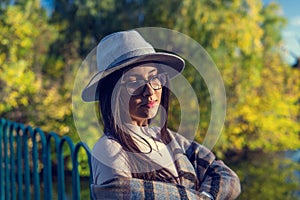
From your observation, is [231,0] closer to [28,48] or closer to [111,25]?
[111,25]

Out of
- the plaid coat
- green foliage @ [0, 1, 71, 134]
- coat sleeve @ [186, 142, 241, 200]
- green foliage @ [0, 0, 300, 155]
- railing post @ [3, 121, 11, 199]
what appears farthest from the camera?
green foliage @ [0, 0, 300, 155]

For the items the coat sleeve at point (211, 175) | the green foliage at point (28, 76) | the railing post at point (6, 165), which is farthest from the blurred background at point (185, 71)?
the coat sleeve at point (211, 175)

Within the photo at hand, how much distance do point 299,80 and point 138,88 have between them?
45.1 ft

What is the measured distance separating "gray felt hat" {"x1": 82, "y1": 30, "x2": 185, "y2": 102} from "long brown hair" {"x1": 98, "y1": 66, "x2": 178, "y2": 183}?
25 millimetres

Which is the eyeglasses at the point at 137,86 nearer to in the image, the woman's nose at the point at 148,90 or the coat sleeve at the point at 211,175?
the woman's nose at the point at 148,90

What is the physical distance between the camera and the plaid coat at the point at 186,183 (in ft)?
3.50

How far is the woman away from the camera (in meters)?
1.08

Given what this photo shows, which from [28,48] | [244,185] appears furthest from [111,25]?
[244,185]

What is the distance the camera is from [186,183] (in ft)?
3.87

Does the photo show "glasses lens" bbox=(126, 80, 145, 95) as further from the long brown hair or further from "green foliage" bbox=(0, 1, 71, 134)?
"green foliage" bbox=(0, 1, 71, 134)

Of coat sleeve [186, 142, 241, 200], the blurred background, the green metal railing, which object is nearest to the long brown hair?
coat sleeve [186, 142, 241, 200]

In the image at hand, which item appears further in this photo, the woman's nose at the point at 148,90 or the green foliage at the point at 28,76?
the green foliage at the point at 28,76

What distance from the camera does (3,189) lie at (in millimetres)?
2896

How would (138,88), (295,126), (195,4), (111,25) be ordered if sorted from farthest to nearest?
(295,126) < (111,25) < (195,4) < (138,88)
